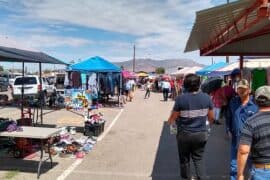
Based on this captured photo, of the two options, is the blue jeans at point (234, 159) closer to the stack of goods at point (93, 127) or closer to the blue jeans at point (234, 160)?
the blue jeans at point (234, 160)

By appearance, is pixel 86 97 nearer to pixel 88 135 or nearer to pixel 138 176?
pixel 88 135

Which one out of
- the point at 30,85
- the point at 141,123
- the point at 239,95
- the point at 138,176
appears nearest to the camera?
the point at 239,95

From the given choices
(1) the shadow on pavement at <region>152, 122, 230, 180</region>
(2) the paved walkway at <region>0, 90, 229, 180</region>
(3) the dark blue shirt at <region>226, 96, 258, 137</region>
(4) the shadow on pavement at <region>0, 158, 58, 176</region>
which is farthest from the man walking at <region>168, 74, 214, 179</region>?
(4) the shadow on pavement at <region>0, 158, 58, 176</region>

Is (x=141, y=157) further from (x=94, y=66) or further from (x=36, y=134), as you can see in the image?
(x=94, y=66)

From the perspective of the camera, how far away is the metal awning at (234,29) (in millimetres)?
5268

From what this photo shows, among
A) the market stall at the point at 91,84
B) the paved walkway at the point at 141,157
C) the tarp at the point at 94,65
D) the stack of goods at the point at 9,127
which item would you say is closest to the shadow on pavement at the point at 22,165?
the paved walkway at the point at 141,157

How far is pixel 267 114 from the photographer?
426 centimetres

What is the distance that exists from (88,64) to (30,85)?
9.71m

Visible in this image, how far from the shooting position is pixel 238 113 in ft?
20.2

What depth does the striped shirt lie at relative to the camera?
165 inches

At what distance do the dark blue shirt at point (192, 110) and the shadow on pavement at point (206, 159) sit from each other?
161 centimetres

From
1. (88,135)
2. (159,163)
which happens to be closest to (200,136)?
(159,163)

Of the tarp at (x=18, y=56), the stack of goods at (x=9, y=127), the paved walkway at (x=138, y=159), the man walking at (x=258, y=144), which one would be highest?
the tarp at (x=18, y=56)

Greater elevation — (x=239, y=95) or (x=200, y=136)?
(x=239, y=95)
